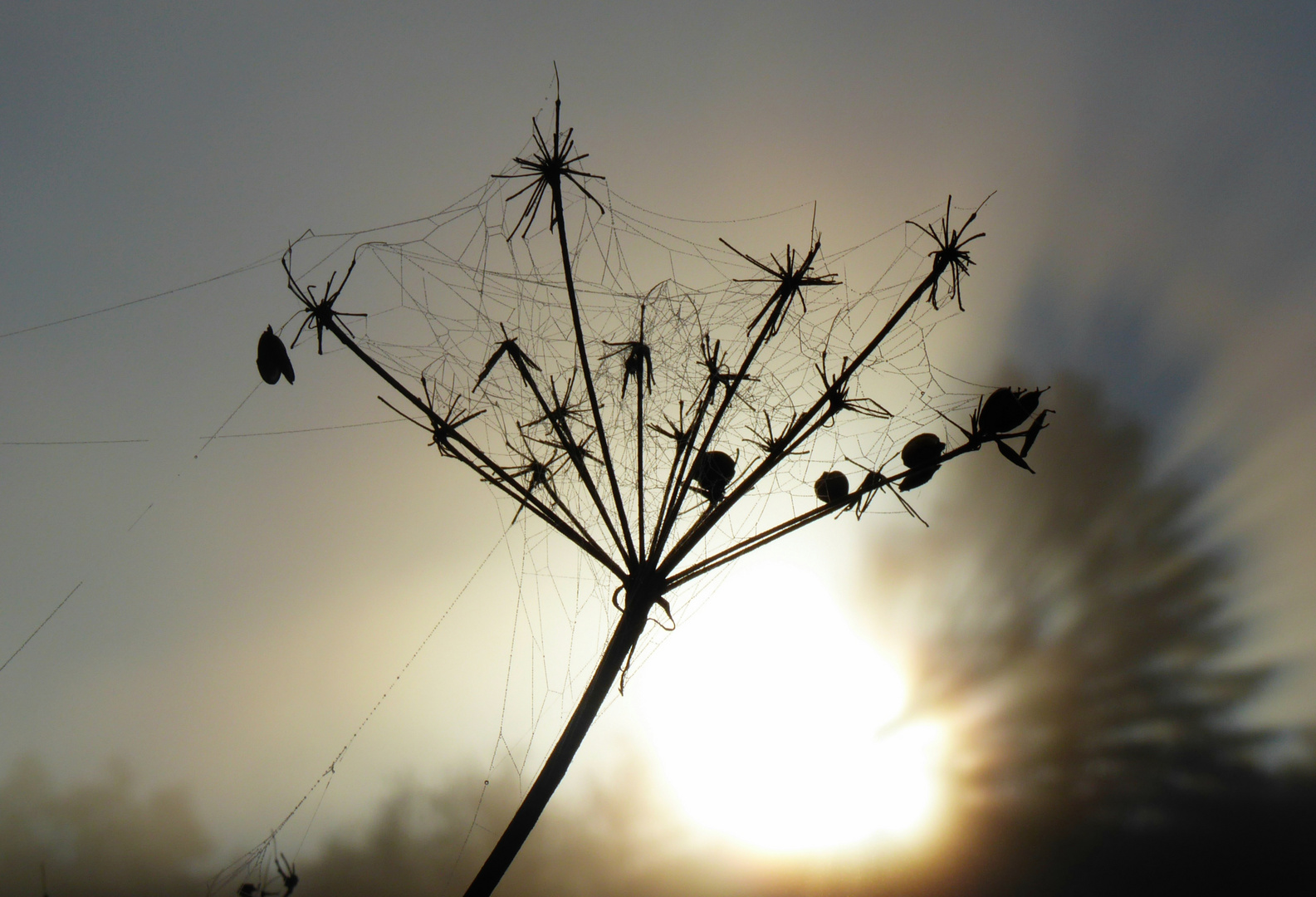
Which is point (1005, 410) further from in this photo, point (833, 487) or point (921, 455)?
point (833, 487)

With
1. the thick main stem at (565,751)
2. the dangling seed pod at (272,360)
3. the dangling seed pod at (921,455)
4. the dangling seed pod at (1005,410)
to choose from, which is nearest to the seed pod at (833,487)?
the dangling seed pod at (921,455)

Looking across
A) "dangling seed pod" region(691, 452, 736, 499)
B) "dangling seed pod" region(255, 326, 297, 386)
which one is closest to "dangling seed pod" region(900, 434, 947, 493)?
"dangling seed pod" region(691, 452, 736, 499)

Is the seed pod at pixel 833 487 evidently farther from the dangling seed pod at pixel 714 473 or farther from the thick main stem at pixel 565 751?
the thick main stem at pixel 565 751

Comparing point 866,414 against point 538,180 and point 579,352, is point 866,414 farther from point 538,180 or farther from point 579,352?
point 538,180

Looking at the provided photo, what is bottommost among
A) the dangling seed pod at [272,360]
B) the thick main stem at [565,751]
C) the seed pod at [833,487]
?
the thick main stem at [565,751]

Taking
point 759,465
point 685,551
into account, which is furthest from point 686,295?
point 685,551
